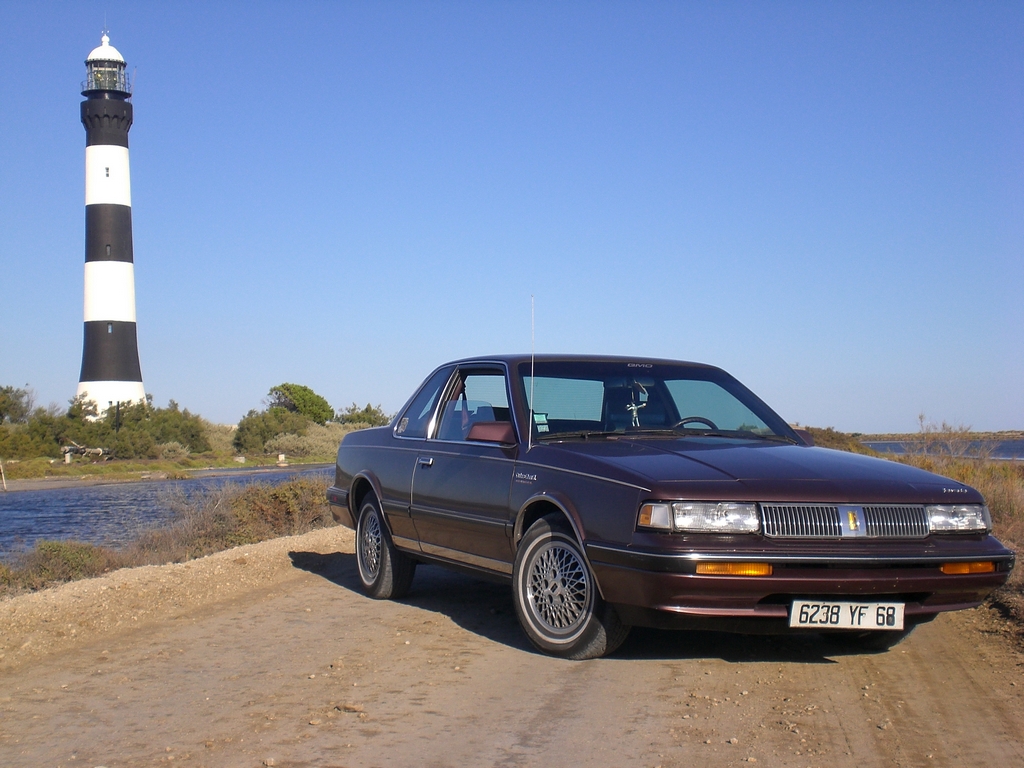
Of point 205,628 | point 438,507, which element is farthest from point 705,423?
point 205,628

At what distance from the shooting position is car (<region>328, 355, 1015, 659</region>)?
185 inches

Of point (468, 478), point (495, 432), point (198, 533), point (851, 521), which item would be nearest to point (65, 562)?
point (198, 533)

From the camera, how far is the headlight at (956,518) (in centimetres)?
498

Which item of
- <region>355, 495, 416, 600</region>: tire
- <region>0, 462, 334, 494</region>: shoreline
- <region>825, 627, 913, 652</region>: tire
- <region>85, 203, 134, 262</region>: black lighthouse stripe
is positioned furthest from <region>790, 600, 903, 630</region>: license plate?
<region>85, 203, 134, 262</region>: black lighthouse stripe

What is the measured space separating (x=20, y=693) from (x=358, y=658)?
5.40 feet

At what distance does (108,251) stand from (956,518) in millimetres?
44355

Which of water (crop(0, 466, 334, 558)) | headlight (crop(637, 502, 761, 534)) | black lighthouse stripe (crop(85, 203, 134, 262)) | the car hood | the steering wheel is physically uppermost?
black lighthouse stripe (crop(85, 203, 134, 262))

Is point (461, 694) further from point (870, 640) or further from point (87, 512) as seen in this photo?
point (87, 512)

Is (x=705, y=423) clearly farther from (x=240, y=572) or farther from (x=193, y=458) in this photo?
(x=193, y=458)

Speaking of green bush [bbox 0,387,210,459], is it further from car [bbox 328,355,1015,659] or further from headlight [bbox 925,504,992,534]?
headlight [bbox 925,504,992,534]

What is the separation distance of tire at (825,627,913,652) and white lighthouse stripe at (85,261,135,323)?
43.5 metres

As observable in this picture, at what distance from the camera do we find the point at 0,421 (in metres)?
53.3

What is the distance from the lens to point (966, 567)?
4949 millimetres

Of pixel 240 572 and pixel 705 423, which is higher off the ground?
pixel 705 423
